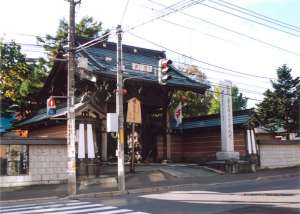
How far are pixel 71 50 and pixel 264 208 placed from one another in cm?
992

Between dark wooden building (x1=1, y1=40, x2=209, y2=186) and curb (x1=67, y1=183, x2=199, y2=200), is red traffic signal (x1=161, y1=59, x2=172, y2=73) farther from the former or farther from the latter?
dark wooden building (x1=1, y1=40, x2=209, y2=186)

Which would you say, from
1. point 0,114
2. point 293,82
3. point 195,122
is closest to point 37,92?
point 0,114

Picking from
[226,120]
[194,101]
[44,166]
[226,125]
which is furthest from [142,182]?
[194,101]

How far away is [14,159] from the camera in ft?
66.1

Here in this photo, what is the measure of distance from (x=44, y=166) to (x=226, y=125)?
41.9 feet

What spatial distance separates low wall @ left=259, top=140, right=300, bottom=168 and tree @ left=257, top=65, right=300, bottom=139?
2.88 metres

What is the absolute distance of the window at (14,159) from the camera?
1981 cm

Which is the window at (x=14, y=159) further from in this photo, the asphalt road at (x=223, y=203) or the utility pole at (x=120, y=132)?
the asphalt road at (x=223, y=203)

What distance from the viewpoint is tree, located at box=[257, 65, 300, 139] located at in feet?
120

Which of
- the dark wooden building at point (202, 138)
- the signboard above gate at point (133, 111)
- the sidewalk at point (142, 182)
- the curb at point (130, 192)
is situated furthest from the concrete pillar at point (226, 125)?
the curb at point (130, 192)

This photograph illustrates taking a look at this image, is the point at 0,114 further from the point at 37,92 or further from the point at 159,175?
the point at 159,175

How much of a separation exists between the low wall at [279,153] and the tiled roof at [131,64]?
6572 mm

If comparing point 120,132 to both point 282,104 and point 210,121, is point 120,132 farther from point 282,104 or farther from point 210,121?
point 282,104

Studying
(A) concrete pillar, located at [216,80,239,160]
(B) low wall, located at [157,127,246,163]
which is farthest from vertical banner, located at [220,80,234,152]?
(B) low wall, located at [157,127,246,163]
